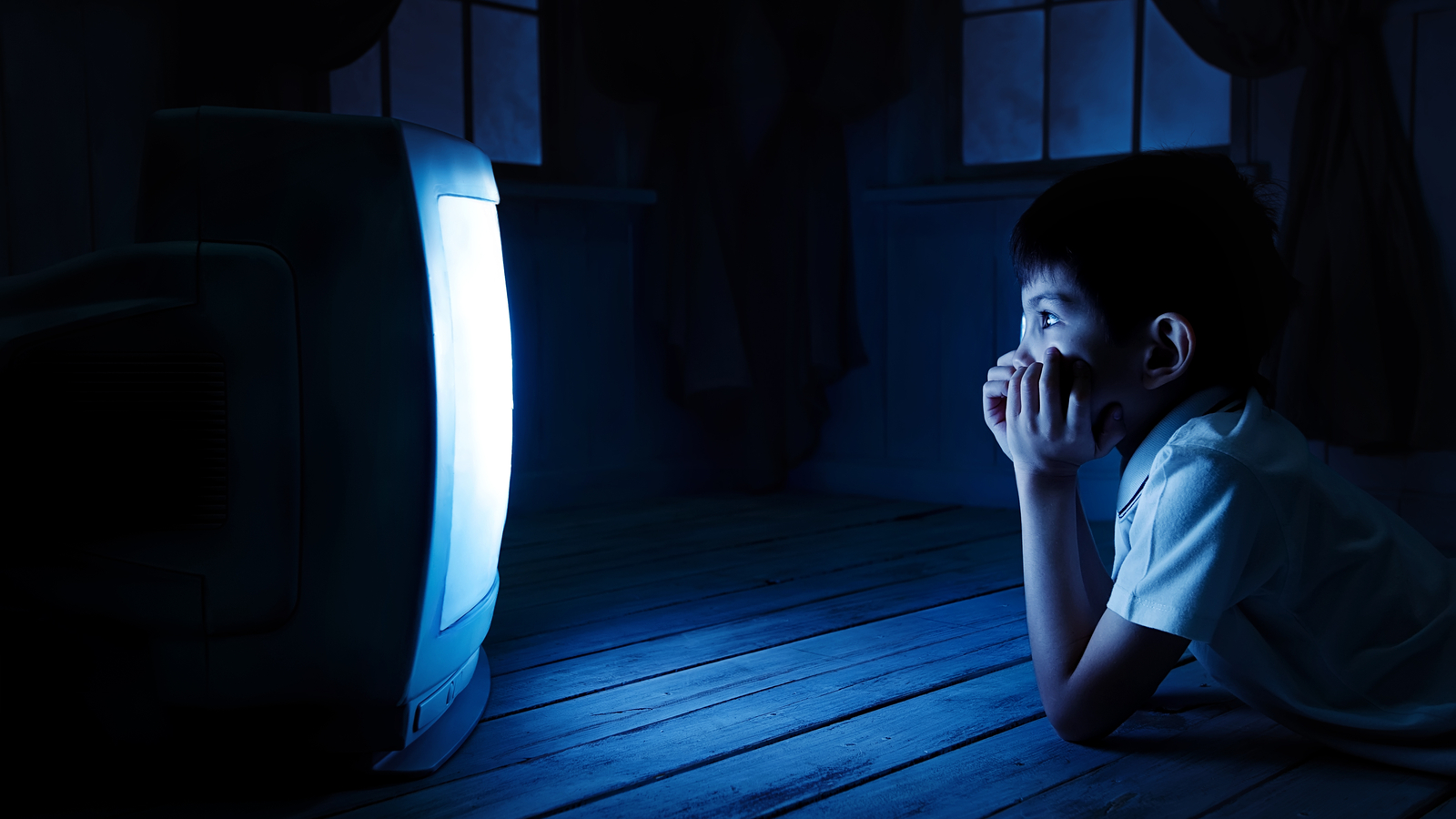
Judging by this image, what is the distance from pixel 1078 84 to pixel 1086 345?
2045mm

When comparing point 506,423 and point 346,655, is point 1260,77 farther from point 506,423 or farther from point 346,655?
point 346,655

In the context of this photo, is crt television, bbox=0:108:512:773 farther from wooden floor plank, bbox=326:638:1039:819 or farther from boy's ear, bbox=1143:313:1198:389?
boy's ear, bbox=1143:313:1198:389

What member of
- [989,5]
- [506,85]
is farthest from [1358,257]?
[506,85]

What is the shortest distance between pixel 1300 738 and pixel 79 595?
1248 millimetres

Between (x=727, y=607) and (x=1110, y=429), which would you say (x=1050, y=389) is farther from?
(x=727, y=607)

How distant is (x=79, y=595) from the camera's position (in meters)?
1.03

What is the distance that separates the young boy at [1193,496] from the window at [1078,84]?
179cm

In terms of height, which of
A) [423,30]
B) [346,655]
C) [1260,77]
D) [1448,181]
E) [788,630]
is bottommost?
[788,630]

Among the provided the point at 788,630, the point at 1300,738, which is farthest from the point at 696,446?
the point at 1300,738

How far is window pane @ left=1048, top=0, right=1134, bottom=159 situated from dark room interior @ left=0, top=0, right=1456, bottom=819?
12 mm

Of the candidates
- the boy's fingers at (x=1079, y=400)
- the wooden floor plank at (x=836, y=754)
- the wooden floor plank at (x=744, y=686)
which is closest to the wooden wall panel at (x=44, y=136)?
the wooden floor plank at (x=744, y=686)

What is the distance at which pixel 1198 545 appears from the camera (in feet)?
3.26

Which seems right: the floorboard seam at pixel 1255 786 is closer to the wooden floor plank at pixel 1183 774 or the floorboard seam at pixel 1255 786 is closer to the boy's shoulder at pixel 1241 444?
the wooden floor plank at pixel 1183 774

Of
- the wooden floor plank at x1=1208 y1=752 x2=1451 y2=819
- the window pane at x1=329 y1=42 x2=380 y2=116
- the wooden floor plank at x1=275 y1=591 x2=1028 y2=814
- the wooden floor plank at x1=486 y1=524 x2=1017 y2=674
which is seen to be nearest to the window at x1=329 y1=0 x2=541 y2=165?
the window pane at x1=329 y1=42 x2=380 y2=116
